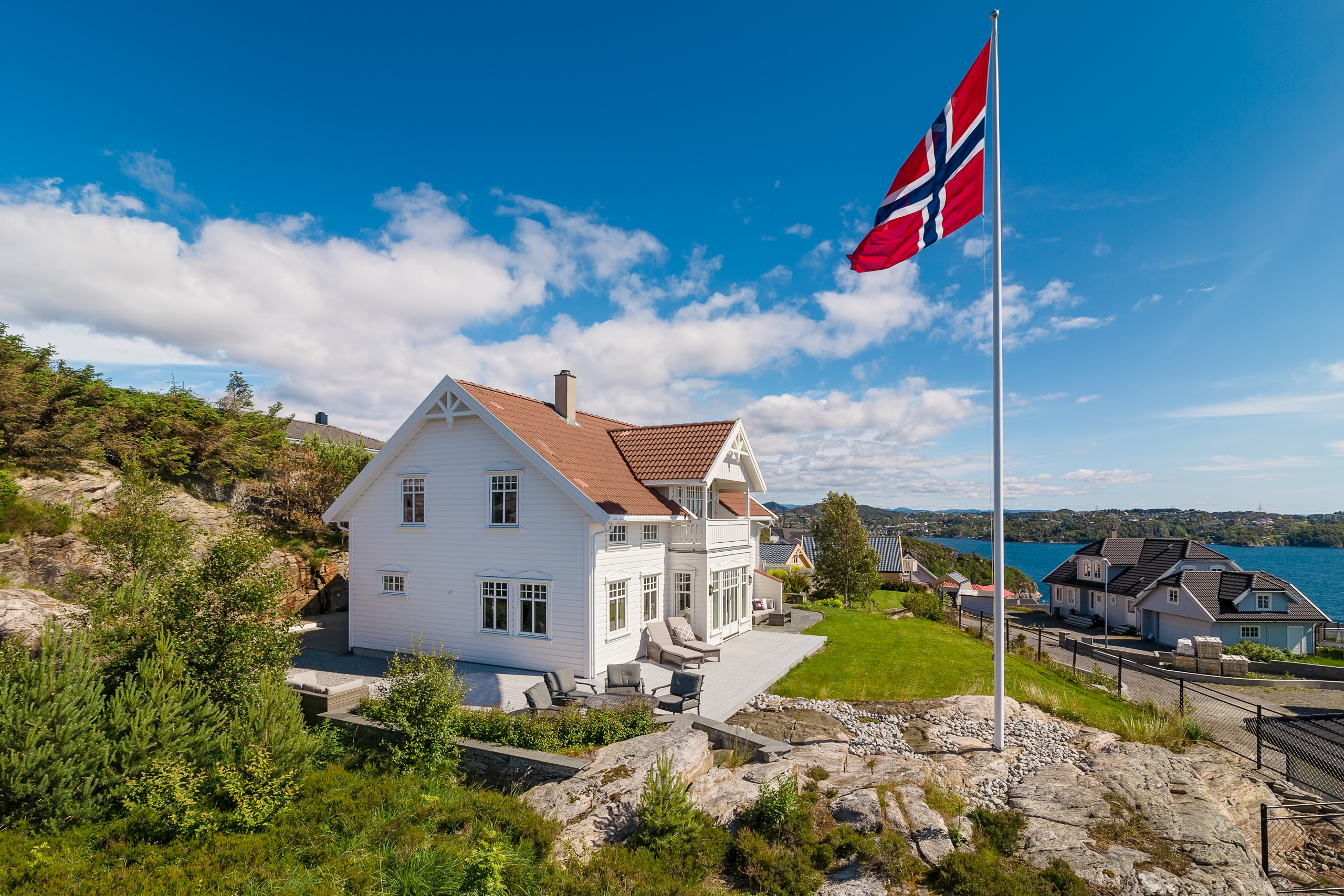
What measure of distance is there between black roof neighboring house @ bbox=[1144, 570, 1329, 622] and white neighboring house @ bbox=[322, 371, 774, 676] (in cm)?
4247

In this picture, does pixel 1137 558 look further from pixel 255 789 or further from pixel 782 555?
pixel 255 789

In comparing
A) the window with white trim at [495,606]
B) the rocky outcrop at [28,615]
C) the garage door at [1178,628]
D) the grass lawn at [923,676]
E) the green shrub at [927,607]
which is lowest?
the garage door at [1178,628]

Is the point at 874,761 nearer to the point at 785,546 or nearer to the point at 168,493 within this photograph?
the point at 168,493

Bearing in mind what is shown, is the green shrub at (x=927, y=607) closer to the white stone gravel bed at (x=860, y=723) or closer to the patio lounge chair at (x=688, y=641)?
the patio lounge chair at (x=688, y=641)

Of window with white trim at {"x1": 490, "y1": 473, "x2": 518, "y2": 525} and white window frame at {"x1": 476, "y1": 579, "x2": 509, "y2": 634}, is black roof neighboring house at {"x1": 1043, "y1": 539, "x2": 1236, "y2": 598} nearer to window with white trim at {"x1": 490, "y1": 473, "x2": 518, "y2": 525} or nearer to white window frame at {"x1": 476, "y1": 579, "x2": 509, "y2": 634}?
white window frame at {"x1": 476, "y1": 579, "x2": 509, "y2": 634}

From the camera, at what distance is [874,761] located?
998 centimetres

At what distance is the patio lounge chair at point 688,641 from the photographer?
58.6 feet

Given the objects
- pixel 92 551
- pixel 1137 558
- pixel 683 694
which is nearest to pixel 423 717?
pixel 683 694

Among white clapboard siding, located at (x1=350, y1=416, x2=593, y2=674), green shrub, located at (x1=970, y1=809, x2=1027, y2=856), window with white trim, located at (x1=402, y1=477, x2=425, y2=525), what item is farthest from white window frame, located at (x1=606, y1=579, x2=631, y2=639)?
green shrub, located at (x1=970, y1=809, x2=1027, y2=856)

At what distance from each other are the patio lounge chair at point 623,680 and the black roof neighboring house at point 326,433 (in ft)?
86.0

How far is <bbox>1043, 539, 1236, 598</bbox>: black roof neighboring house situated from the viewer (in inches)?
1874

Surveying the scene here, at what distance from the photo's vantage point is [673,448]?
68.9 feet

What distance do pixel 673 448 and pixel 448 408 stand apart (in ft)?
25.3

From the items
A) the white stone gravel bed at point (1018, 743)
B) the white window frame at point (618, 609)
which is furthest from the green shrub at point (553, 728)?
the white stone gravel bed at point (1018, 743)
